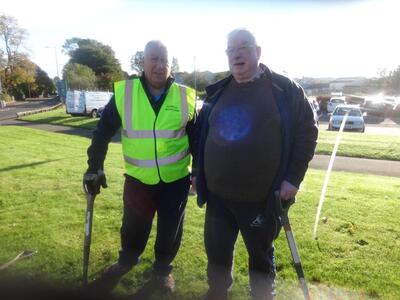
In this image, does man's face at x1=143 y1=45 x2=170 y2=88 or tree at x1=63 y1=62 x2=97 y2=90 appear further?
tree at x1=63 y1=62 x2=97 y2=90

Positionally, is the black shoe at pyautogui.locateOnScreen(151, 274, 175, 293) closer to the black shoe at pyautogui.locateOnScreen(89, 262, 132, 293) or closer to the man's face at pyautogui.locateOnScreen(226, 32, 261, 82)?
the black shoe at pyautogui.locateOnScreen(89, 262, 132, 293)

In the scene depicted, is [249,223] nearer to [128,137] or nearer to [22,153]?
[128,137]

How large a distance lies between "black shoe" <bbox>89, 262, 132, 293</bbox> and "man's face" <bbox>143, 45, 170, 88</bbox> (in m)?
1.78

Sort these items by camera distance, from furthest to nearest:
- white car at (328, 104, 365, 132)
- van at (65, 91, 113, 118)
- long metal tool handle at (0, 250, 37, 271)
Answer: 1. van at (65, 91, 113, 118)
2. white car at (328, 104, 365, 132)
3. long metal tool handle at (0, 250, 37, 271)

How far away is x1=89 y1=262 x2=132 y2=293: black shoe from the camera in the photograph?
11.7 ft

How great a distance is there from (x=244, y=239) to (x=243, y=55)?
141cm

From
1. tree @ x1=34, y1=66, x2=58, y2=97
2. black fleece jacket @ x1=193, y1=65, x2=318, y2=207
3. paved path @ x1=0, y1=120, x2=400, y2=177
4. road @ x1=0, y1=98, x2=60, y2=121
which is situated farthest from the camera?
tree @ x1=34, y1=66, x2=58, y2=97

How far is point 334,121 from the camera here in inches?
850

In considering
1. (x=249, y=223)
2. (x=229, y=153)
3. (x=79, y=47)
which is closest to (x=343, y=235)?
(x=249, y=223)

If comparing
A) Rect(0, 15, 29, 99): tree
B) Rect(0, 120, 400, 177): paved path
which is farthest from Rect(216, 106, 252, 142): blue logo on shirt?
Rect(0, 15, 29, 99): tree

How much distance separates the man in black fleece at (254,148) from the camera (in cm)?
281

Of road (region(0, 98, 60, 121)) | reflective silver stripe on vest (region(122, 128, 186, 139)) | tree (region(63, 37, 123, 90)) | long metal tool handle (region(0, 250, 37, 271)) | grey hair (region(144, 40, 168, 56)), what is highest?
tree (region(63, 37, 123, 90))

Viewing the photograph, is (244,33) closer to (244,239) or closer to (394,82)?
(244,239)

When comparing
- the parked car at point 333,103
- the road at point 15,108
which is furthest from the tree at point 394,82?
the road at point 15,108
